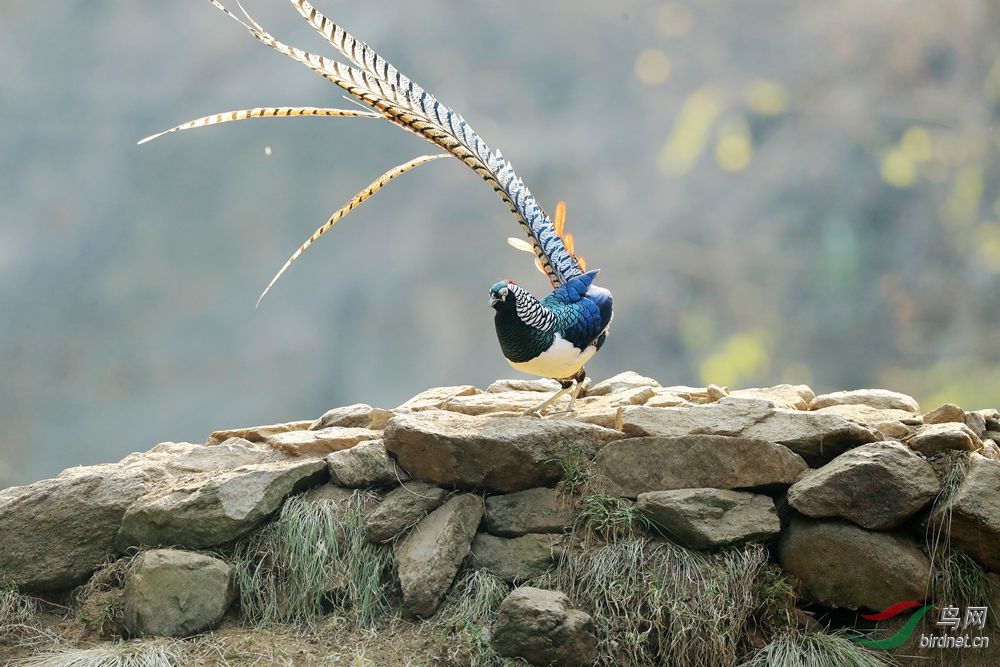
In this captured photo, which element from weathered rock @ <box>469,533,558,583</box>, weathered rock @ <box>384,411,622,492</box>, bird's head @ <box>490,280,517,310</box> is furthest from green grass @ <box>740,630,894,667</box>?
bird's head @ <box>490,280,517,310</box>

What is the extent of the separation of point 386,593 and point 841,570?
141cm

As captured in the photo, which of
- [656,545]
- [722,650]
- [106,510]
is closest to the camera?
[722,650]

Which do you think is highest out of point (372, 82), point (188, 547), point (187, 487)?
point (372, 82)

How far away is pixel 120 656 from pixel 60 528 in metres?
0.56

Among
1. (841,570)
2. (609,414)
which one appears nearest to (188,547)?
(609,414)

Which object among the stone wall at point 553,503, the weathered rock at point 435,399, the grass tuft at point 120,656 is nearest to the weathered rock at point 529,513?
Answer: the stone wall at point 553,503

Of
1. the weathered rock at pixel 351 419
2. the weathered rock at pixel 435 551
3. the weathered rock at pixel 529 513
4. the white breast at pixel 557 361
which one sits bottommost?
the weathered rock at pixel 435 551

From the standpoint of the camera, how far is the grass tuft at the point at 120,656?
8.23ft

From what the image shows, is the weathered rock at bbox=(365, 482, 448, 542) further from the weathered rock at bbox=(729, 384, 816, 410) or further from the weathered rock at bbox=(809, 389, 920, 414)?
the weathered rock at bbox=(809, 389, 920, 414)

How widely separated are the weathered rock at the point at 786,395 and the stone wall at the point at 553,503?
0.88ft

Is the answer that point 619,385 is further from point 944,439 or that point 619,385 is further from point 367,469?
point 944,439

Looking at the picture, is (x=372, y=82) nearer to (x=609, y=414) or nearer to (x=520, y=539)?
(x=609, y=414)

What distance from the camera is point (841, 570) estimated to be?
262cm

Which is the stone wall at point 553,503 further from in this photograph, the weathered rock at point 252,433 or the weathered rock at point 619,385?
the weathered rock at point 619,385
